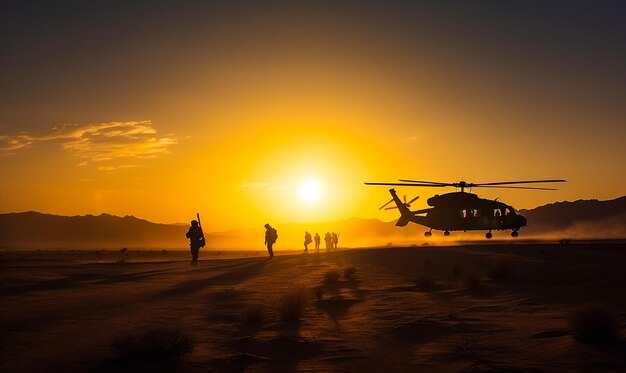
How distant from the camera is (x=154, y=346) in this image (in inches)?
285

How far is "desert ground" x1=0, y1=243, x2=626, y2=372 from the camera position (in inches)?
275

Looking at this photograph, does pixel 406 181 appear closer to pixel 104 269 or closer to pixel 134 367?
pixel 104 269

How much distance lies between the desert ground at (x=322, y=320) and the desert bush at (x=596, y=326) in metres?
0.13

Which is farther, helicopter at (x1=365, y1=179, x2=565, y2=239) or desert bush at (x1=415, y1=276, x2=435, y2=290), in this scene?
helicopter at (x1=365, y1=179, x2=565, y2=239)

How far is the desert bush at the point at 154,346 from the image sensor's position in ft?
23.6

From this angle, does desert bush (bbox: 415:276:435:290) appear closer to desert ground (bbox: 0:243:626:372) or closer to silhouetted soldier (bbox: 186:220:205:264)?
desert ground (bbox: 0:243:626:372)

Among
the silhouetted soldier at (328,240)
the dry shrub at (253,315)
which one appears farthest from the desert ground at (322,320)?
the silhouetted soldier at (328,240)

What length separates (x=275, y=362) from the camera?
721 centimetres

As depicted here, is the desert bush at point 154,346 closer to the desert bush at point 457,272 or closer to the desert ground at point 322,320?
the desert ground at point 322,320

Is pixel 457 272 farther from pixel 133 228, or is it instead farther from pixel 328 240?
pixel 133 228

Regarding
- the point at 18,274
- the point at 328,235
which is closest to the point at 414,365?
the point at 18,274

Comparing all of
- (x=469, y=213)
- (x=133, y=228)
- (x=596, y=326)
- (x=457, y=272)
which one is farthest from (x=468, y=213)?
(x=133, y=228)

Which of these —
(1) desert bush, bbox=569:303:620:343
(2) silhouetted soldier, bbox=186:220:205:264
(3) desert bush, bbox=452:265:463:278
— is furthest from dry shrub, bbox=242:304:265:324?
(2) silhouetted soldier, bbox=186:220:205:264

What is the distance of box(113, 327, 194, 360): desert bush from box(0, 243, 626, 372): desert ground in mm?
56
